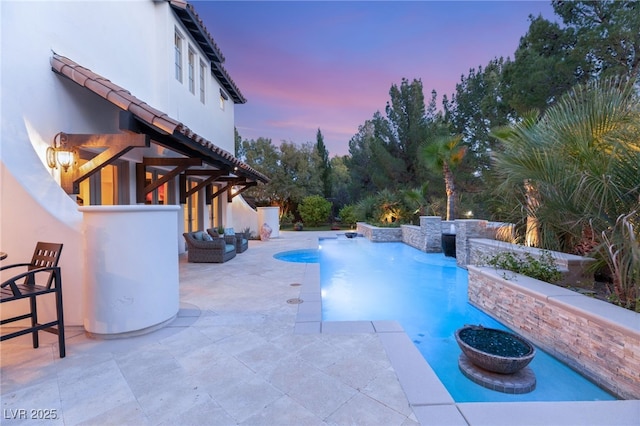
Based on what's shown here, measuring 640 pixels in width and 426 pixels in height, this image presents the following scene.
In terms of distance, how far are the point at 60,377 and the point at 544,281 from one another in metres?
7.03

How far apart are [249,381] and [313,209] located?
2201 centimetres

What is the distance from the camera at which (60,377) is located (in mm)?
3160

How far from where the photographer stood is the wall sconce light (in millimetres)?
5180

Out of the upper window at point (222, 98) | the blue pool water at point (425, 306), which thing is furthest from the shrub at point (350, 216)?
the upper window at point (222, 98)

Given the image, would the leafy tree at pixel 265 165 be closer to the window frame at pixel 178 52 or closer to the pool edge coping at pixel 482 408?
the window frame at pixel 178 52

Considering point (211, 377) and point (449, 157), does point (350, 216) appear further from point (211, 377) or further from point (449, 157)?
point (211, 377)

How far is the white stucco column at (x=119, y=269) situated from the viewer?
399 centimetres

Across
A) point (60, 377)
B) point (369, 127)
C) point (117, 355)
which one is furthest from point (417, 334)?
point (369, 127)

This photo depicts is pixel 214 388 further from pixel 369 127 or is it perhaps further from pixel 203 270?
pixel 369 127

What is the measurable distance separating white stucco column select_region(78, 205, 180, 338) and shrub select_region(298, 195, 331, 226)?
20.7 meters

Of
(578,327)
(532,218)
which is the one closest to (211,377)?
(578,327)

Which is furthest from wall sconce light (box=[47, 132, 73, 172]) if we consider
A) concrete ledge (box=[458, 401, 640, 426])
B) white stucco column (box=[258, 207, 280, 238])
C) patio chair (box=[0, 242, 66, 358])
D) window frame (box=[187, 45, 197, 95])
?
white stucco column (box=[258, 207, 280, 238])

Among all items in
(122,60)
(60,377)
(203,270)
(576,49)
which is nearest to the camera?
(60,377)

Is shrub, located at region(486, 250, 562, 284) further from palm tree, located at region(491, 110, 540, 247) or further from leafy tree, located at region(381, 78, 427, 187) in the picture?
leafy tree, located at region(381, 78, 427, 187)
